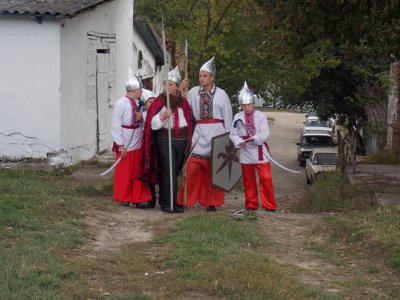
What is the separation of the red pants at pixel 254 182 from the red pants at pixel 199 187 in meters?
0.37

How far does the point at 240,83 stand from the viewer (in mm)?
26047

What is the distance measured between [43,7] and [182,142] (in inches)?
182

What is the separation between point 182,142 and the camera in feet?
→ 34.6

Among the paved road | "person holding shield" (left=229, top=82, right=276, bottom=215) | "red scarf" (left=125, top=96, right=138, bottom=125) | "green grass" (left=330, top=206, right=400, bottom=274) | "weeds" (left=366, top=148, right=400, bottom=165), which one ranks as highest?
"red scarf" (left=125, top=96, right=138, bottom=125)

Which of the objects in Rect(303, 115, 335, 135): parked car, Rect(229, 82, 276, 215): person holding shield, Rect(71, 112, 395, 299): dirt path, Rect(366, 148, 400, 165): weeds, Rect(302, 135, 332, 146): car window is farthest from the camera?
Rect(303, 115, 335, 135): parked car

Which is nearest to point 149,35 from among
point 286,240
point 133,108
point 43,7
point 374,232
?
point 43,7

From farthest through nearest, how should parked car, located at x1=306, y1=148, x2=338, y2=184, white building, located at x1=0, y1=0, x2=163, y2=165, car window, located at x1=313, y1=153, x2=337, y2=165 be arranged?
1. car window, located at x1=313, y1=153, x2=337, y2=165
2. parked car, located at x1=306, y1=148, x2=338, y2=184
3. white building, located at x1=0, y1=0, x2=163, y2=165

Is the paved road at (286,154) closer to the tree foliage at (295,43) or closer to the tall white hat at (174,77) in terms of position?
the tree foliage at (295,43)

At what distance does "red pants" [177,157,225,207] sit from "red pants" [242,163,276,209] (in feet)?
1.21

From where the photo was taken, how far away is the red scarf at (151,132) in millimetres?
10438

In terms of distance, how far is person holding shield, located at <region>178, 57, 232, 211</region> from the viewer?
10594mm

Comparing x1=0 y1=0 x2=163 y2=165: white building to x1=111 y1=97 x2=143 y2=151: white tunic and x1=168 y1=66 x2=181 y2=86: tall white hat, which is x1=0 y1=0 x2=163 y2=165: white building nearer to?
x1=111 y1=97 x2=143 y2=151: white tunic

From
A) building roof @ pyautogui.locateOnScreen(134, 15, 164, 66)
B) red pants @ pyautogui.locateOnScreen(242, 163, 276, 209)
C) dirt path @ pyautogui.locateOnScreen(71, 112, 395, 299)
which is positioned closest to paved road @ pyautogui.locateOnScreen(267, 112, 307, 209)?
red pants @ pyautogui.locateOnScreen(242, 163, 276, 209)

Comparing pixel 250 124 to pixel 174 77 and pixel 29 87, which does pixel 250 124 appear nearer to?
pixel 174 77
